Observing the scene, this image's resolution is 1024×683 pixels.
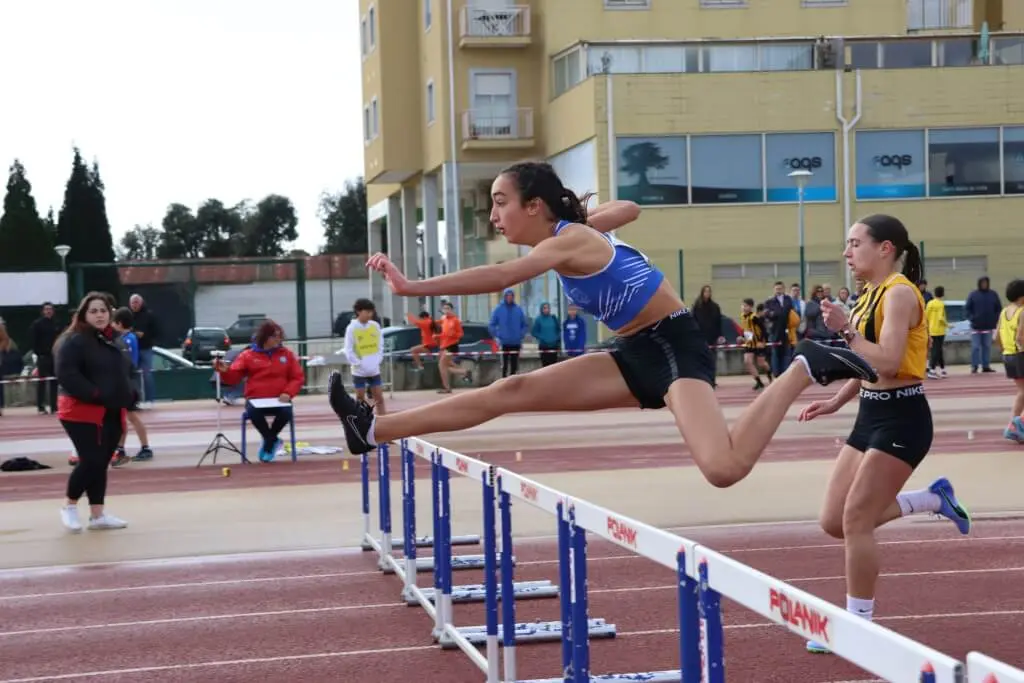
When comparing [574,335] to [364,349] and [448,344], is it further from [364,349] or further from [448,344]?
[364,349]

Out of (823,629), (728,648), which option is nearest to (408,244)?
(728,648)

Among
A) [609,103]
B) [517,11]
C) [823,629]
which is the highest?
[517,11]

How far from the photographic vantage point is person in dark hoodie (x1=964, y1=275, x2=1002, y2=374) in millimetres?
29188

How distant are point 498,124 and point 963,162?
1347 centimetres

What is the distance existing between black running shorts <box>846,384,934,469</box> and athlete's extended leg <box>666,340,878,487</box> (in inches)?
16.3

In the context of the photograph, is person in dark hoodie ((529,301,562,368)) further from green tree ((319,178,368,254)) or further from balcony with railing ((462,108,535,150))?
green tree ((319,178,368,254))

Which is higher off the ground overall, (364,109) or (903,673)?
(364,109)

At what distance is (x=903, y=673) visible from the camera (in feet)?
8.74

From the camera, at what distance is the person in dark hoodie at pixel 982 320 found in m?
29.2

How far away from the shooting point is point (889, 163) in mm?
38906

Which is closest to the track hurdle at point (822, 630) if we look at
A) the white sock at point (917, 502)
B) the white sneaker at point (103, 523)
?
the white sock at point (917, 502)

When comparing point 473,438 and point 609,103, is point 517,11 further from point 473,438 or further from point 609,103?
point 473,438

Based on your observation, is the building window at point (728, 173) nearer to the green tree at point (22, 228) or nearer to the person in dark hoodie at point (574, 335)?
the person in dark hoodie at point (574, 335)

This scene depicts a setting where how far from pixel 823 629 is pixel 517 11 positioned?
41574 mm
